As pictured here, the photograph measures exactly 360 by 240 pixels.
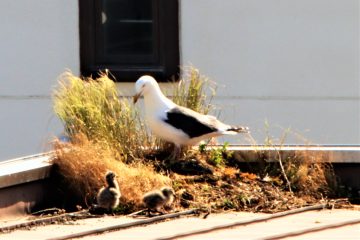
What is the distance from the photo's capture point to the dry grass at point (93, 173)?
9.59 metres

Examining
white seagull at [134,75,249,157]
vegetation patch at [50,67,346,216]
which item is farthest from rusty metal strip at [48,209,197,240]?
white seagull at [134,75,249,157]

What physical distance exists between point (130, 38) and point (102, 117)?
443 centimetres

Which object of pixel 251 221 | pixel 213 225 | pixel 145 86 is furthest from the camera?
pixel 145 86

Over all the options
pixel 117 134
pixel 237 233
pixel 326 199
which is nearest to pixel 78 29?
pixel 117 134

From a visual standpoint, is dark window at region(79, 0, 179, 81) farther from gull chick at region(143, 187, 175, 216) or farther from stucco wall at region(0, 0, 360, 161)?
gull chick at region(143, 187, 175, 216)

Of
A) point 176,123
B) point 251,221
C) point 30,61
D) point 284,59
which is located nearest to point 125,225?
point 251,221

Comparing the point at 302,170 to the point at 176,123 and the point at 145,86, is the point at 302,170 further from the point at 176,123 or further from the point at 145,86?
the point at 145,86

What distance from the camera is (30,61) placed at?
14242 millimetres

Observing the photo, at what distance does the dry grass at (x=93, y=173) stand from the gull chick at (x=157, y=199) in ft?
1.01

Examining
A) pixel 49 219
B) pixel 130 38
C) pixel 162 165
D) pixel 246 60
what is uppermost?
pixel 130 38

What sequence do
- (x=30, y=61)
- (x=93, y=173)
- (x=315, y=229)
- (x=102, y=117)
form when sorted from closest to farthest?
(x=315, y=229) < (x=93, y=173) < (x=102, y=117) < (x=30, y=61)

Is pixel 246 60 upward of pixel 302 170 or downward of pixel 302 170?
upward

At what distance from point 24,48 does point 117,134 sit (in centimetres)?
415

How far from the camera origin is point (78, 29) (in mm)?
14312
